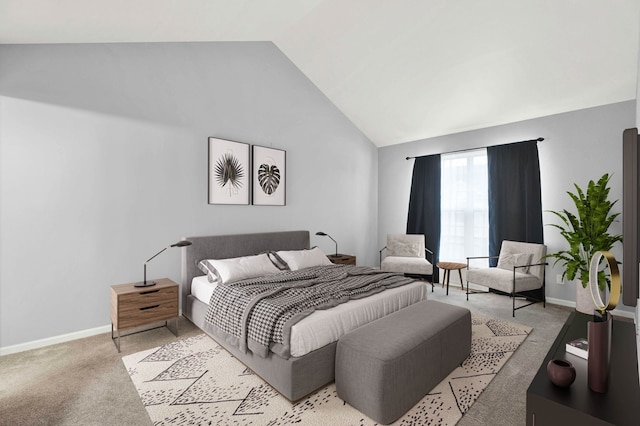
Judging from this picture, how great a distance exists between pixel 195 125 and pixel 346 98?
104 inches

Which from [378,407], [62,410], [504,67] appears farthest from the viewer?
[504,67]

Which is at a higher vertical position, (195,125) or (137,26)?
(137,26)

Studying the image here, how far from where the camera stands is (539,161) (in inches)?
178

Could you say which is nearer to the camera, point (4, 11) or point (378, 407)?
point (378, 407)

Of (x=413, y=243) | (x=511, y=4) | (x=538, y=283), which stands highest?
(x=511, y=4)

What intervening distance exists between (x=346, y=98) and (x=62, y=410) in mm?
5107

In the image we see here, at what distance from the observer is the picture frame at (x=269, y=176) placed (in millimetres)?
4387

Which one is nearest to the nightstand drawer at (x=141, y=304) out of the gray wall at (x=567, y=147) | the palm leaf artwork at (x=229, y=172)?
the palm leaf artwork at (x=229, y=172)

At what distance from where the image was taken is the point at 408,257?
5.50 metres

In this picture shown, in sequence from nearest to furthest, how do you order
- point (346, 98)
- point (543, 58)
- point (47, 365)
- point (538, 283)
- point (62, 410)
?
point (62, 410), point (47, 365), point (543, 58), point (538, 283), point (346, 98)

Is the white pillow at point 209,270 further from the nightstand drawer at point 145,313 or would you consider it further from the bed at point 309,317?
the nightstand drawer at point 145,313

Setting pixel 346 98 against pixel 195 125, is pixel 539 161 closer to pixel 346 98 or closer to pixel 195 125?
pixel 346 98

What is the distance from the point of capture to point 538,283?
4195 millimetres

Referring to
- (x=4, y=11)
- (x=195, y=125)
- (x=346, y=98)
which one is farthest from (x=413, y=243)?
(x=4, y=11)
